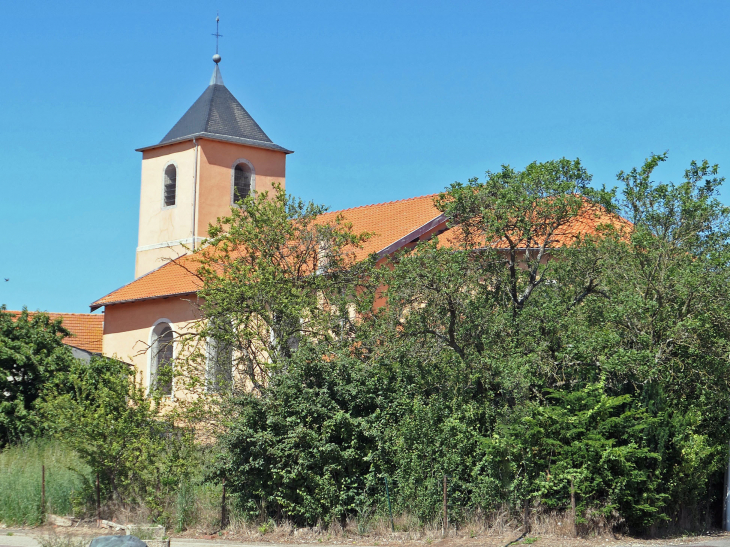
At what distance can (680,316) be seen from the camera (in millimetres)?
14062

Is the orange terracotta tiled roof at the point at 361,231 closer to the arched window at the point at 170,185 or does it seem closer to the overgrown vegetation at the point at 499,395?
the arched window at the point at 170,185

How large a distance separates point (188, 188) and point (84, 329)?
7636 millimetres

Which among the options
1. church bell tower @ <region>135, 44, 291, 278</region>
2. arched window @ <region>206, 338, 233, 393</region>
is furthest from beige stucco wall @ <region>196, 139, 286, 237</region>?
arched window @ <region>206, 338, 233, 393</region>

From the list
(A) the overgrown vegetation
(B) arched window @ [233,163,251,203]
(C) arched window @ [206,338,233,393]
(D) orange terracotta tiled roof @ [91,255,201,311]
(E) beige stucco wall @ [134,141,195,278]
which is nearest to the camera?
(A) the overgrown vegetation

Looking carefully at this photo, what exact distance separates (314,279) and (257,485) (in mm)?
4496

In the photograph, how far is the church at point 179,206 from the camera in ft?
98.9

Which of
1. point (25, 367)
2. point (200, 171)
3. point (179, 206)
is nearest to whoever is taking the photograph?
point (25, 367)

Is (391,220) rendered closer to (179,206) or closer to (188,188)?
(188,188)

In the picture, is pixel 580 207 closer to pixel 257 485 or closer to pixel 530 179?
pixel 530 179

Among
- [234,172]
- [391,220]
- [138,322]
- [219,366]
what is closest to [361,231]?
[391,220]

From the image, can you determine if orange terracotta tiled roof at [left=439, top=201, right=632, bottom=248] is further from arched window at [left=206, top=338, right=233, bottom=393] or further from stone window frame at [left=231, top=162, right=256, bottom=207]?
stone window frame at [left=231, top=162, right=256, bottom=207]

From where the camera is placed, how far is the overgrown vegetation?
13.8m

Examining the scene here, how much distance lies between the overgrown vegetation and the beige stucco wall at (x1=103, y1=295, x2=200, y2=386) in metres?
12.9

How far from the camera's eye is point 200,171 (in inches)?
1288
